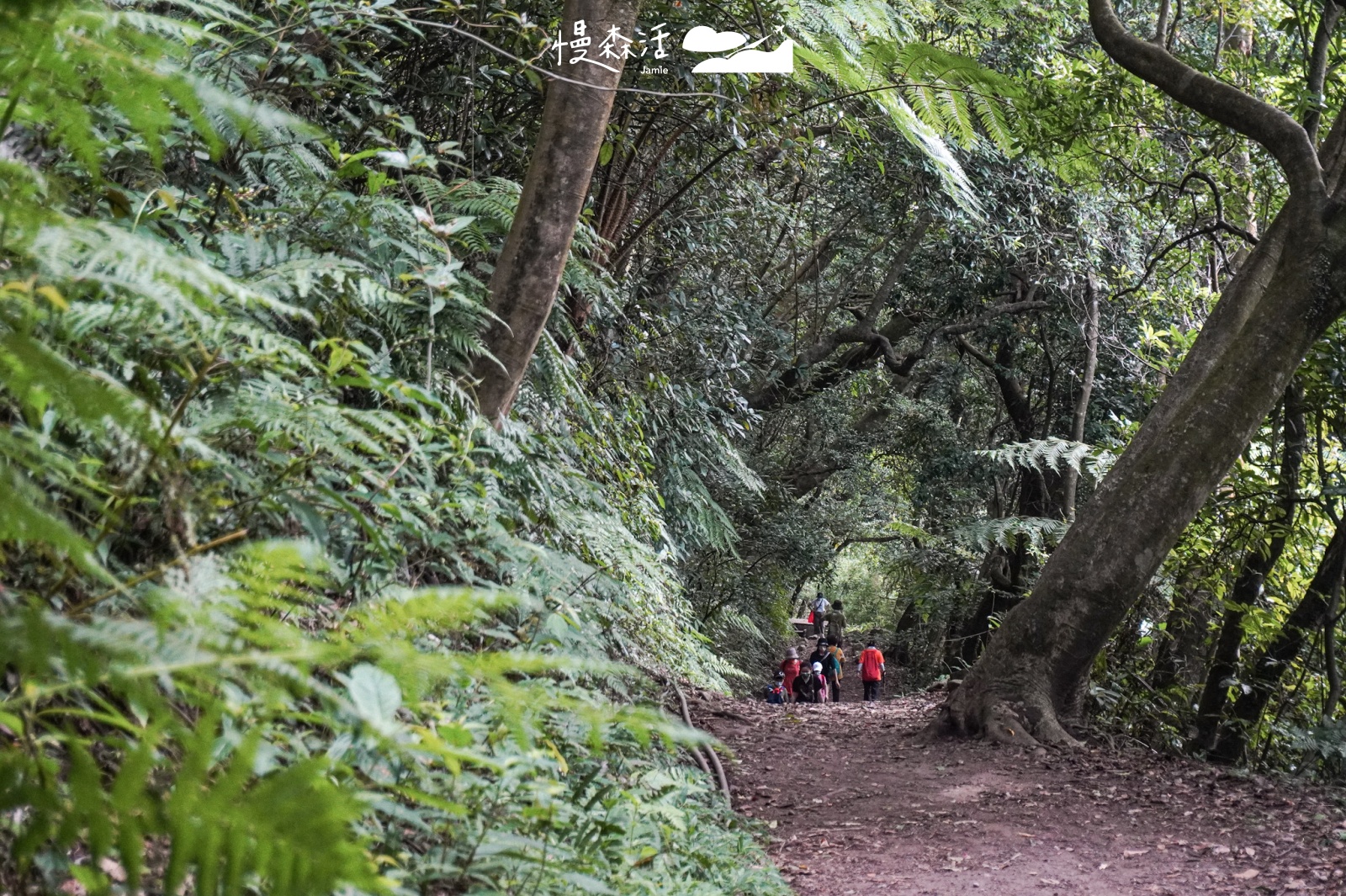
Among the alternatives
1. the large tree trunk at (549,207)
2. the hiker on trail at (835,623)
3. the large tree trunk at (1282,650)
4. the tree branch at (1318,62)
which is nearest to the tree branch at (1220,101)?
the tree branch at (1318,62)

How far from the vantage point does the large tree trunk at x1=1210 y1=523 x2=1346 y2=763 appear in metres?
6.25

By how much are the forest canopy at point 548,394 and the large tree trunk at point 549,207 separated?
0.06 feet

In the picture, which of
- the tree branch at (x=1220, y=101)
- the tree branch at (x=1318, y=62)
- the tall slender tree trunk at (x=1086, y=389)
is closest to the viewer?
the tree branch at (x=1220, y=101)

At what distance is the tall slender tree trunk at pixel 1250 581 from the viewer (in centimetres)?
656

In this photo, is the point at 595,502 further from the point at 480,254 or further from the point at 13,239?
the point at 13,239

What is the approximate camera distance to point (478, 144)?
18.3 ft

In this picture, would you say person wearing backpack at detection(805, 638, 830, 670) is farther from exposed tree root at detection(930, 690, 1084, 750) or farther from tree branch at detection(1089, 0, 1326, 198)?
tree branch at detection(1089, 0, 1326, 198)

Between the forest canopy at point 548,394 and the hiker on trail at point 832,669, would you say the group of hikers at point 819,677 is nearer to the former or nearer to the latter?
the hiker on trail at point 832,669

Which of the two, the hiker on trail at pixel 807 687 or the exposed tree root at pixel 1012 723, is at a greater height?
the exposed tree root at pixel 1012 723

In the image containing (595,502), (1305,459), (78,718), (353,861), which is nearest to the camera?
(353,861)

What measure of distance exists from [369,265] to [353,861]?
293cm

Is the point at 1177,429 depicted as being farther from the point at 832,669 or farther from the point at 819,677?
the point at 832,669

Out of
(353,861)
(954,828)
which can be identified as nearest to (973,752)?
(954,828)

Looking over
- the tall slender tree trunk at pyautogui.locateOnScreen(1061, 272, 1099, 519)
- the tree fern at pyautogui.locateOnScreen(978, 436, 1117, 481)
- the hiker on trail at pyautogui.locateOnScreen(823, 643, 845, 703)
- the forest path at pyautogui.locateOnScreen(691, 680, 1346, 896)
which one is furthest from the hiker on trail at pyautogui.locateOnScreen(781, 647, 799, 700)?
the forest path at pyautogui.locateOnScreen(691, 680, 1346, 896)
